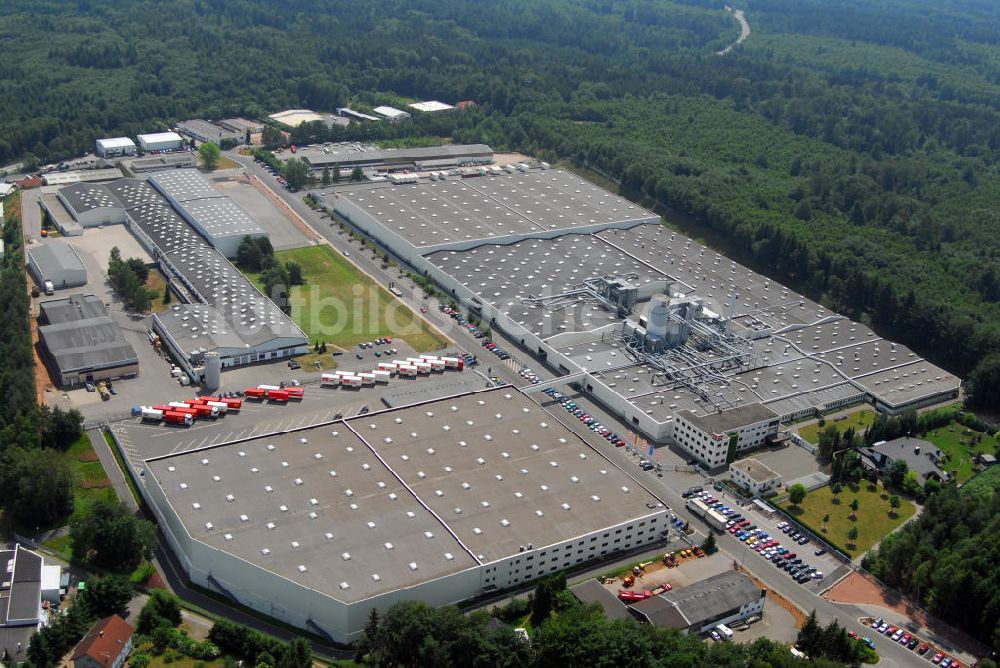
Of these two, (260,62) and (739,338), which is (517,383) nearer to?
(739,338)

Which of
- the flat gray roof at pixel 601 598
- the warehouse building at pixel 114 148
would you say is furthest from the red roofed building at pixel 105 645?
the warehouse building at pixel 114 148

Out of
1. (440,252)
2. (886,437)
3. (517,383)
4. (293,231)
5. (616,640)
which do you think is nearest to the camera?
(616,640)

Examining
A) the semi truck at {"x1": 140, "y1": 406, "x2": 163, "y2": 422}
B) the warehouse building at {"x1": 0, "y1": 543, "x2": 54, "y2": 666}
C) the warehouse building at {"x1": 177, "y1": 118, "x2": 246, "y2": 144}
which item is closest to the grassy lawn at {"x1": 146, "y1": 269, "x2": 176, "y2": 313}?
the semi truck at {"x1": 140, "y1": 406, "x2": 163, "y2": 422}

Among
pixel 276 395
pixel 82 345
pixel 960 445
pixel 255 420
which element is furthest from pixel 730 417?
pixel 82 345

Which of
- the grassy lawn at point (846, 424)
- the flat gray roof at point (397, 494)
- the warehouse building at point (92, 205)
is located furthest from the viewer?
the warehouse building at point (92, 205)

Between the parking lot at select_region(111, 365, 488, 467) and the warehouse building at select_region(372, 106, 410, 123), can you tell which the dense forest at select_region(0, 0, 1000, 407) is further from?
the parking lot at select_region(111, 365, 488, 467)

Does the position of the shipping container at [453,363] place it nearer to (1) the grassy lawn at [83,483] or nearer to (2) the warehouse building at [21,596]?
(1) the grassy lawn at [83,483]

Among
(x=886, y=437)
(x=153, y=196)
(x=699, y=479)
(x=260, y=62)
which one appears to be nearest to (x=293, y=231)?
(x=153, y=196)
